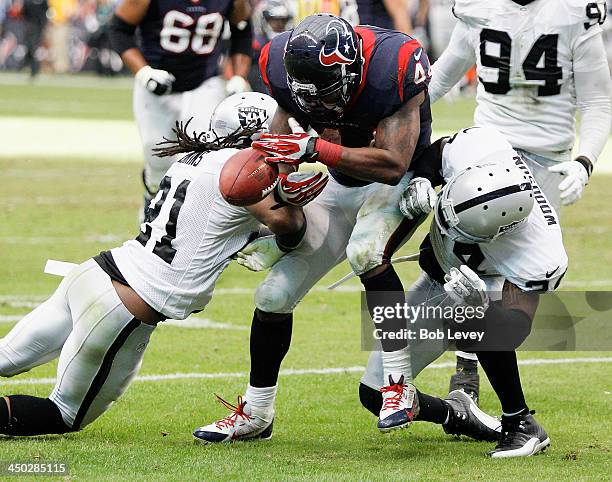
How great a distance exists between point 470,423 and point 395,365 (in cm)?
46

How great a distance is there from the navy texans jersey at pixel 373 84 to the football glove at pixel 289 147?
27cm

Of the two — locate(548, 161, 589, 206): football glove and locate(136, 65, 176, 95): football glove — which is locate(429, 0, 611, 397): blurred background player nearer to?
locate(548, 161, 589, 206): football glove

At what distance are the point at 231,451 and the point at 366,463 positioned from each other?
A: 495 mm

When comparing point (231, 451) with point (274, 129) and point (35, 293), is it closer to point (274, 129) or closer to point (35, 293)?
point (274, 129)

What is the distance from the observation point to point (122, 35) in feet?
26.5

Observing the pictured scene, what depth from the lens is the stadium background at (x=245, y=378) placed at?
421 centimetres

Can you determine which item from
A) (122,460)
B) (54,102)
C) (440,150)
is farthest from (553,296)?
(54,102)

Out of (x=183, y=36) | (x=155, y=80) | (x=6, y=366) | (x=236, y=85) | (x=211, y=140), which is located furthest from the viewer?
(x=183, y=36)

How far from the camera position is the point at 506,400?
4430 millimetres

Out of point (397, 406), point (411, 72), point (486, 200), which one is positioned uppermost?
point (411, 72)

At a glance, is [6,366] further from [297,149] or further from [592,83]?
[592,83]

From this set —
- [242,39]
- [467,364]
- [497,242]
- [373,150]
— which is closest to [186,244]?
[373,150]

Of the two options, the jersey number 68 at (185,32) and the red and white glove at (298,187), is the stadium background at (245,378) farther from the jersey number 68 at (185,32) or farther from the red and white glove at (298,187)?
the jersey number 68 at (185,32)

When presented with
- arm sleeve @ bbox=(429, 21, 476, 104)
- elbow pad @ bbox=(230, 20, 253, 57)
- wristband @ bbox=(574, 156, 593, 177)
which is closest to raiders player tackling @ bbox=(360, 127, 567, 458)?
wristband @ bbox=(574, 156, 593, 177)
